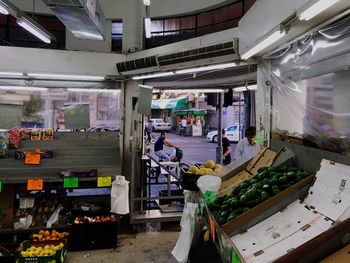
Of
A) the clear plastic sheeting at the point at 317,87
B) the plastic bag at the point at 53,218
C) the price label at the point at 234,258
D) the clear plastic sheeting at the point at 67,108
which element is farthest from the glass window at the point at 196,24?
the price label at the point at 234,258

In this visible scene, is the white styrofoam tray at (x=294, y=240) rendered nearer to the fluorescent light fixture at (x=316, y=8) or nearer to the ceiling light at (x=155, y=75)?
the fluorescent light fixture at (x=316, y=8)

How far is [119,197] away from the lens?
4.20m

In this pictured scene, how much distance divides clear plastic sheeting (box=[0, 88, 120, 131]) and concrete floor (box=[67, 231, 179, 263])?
1.93 m

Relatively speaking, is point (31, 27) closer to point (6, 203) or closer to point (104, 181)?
point (104, 181)

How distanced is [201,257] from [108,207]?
6.65 ft

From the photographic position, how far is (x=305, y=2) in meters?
1.78

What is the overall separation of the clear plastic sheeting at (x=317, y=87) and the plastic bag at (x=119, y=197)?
2.26 meters

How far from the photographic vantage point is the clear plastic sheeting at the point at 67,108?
5.09 metres

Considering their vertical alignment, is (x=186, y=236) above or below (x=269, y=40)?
below

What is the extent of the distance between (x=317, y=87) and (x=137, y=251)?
3.02 meters

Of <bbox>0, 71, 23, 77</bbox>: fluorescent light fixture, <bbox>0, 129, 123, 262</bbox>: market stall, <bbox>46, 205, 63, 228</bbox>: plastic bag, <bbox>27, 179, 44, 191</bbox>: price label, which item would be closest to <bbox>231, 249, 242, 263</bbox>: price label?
<bbox>0, 129, 123, 262</bbox>: market stall

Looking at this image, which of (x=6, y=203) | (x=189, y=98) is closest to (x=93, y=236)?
(x=6, y=203)

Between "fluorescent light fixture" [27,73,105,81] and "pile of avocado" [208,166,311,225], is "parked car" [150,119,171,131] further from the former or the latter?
"pile of avocado" [208,166,311,225]

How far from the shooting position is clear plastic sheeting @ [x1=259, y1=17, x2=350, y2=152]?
1970 millimetres
